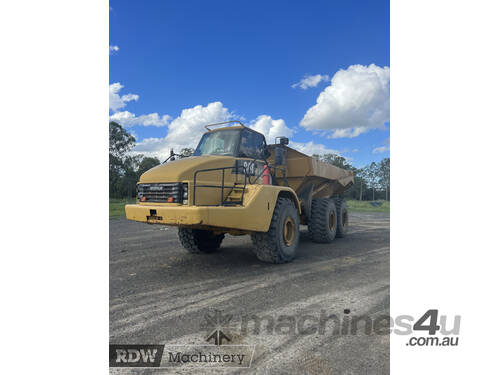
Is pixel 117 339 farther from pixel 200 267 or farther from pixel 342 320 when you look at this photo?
pixel 200 267

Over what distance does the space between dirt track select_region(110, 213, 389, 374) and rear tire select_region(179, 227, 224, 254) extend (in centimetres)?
18

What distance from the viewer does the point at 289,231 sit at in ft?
18.1

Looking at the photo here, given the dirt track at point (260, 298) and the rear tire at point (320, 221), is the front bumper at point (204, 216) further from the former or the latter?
the rear tire at point (320, 221)

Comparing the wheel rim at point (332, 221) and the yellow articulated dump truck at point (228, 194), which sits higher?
the yellow articulated dump truck at point (228, 194)

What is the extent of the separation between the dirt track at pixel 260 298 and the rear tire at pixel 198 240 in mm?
177

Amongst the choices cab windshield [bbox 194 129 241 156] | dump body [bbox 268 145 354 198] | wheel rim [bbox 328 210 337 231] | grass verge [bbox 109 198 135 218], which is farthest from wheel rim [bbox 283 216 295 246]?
grass verge [bbox 109 198 135 218]

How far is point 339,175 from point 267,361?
24.5 feet

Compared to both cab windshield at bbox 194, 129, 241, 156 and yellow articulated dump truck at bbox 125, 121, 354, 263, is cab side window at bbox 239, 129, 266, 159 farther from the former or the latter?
cab windshield at bbox 194, 129, 241, 156

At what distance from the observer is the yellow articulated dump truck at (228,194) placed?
416cm

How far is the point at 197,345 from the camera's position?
2.42 meters

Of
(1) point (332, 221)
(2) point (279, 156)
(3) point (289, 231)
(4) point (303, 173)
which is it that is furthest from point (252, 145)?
(1) point (332, 221)

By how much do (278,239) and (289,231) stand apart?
563 mm

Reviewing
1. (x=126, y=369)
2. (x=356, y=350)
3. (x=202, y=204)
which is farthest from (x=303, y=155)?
(x=126, y=369)

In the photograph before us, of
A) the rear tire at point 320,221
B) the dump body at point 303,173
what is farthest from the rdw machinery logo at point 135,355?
the rear tire at point 320,221
